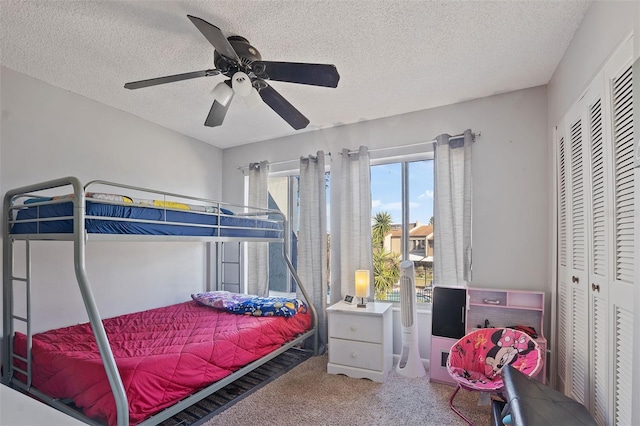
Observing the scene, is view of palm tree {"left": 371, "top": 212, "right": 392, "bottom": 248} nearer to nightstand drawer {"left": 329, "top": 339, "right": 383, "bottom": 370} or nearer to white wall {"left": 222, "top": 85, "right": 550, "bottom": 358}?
white wall {"left": 222, "top": 85, "right": 550, "bottom": 358}

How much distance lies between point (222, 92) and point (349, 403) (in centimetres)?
236

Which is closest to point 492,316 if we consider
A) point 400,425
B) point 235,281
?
point 400,425

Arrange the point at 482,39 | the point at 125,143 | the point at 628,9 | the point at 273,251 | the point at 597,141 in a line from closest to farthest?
the point at 628,9 → the point at 597,141 → the point at 482,39 → the point at 125,143 → the point at 273,251

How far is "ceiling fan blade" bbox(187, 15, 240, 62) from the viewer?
4.94 ft

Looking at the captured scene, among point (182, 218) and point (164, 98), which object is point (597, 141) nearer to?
point (182, 218)

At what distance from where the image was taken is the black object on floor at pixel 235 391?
222 cm

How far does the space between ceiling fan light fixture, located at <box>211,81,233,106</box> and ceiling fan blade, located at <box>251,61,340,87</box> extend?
0.21 m

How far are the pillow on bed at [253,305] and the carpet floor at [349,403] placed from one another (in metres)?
0.57

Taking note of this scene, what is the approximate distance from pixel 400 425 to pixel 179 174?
134 inches

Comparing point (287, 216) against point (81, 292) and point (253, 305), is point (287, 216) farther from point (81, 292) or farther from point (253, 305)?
point (81, 292)

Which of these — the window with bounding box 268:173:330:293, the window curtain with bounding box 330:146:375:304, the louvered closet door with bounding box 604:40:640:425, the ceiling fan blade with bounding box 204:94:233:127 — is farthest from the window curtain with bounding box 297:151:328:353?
the louvered closet door with bounding box 604:40:640:425

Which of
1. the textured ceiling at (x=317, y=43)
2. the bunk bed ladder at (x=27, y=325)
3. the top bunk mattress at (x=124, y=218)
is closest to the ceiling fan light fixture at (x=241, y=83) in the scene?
the textured ceiling at (x=317, y=43)

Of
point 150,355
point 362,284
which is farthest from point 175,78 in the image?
point 362,284

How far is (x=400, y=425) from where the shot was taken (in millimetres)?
2164
